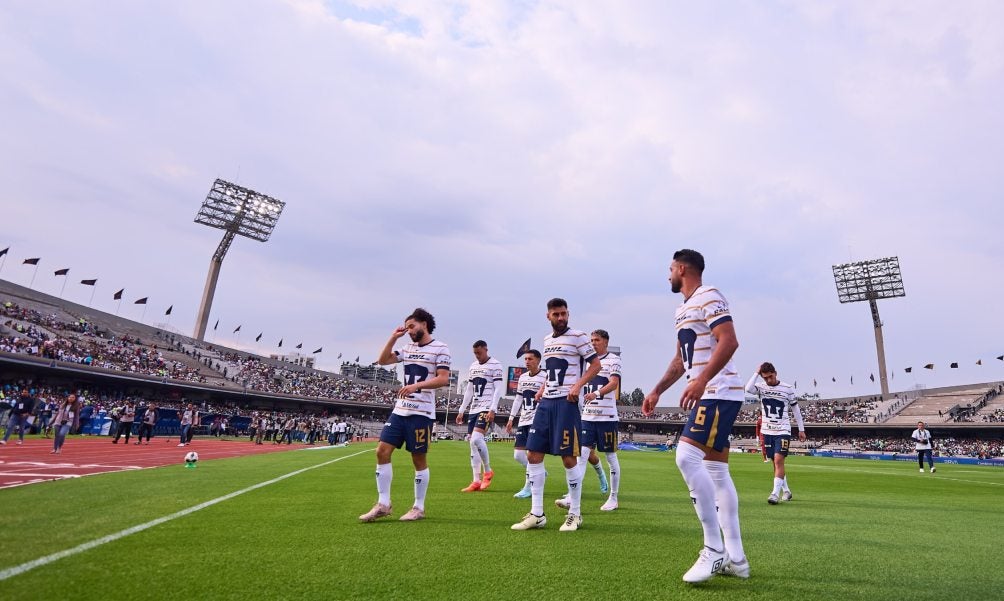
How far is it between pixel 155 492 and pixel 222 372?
64331 millimetres

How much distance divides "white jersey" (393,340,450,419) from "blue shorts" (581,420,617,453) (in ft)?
10.9

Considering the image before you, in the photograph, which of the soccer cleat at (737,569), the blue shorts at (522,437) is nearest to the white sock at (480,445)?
the blue shorts at (522,437)

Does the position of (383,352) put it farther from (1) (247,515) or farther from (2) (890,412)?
(2) (890,412)

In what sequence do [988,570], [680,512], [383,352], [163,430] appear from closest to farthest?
[988,570], [383,352], [680,512], [163,430]

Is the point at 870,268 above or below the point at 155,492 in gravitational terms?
above

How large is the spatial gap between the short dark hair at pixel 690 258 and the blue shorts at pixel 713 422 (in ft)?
4.31

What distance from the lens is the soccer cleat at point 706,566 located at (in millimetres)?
3955

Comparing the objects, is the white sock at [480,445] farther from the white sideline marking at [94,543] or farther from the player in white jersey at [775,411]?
the player in white jersey at [775,411]

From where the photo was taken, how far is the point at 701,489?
14.2 feet

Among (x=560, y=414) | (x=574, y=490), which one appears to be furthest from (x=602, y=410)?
(x=574, y=490)

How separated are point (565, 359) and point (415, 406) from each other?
81.0 inches

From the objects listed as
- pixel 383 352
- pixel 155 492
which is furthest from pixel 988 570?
pixel 155 492

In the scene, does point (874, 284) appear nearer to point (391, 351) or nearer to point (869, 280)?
point (869, 280)

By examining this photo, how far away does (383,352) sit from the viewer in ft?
23.8
